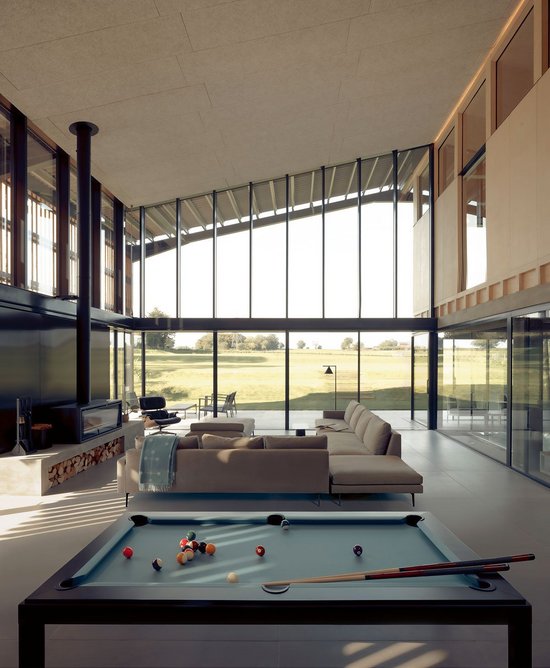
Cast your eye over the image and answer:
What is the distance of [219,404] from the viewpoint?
39.6 ft

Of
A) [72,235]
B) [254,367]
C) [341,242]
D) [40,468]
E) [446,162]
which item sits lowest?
[40,468]

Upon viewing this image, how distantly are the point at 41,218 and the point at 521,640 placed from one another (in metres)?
8.46

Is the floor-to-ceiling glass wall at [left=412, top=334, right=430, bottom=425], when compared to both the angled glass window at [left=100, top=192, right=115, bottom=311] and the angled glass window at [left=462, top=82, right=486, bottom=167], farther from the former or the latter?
the angled glass window at [left=100, top=192, right=115, bottom=311]

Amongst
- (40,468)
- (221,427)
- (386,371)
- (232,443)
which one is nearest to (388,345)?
(386,371)

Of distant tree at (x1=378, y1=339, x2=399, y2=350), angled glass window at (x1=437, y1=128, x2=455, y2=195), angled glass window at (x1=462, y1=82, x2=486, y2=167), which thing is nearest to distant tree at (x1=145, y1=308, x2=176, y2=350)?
distant tree at (x1=378, y1=339, x2=399, y2=350)

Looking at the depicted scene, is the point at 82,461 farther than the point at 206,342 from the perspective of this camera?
No

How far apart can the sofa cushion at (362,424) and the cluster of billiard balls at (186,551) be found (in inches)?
200

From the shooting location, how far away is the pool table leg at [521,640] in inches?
85.5

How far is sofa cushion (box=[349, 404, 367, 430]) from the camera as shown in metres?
→ 8.43

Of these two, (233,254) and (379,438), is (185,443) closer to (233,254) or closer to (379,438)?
(379,438)

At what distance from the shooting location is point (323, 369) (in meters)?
11.9

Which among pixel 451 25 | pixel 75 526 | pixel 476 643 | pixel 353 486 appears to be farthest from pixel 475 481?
pixel 451 25

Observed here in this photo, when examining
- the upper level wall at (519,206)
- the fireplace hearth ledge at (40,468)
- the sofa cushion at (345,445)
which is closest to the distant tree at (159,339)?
the fireplace hearth ledge at (40,468)

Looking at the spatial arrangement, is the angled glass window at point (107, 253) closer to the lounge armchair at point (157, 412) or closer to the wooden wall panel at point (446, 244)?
the lounge armchair at point (157, 412)
